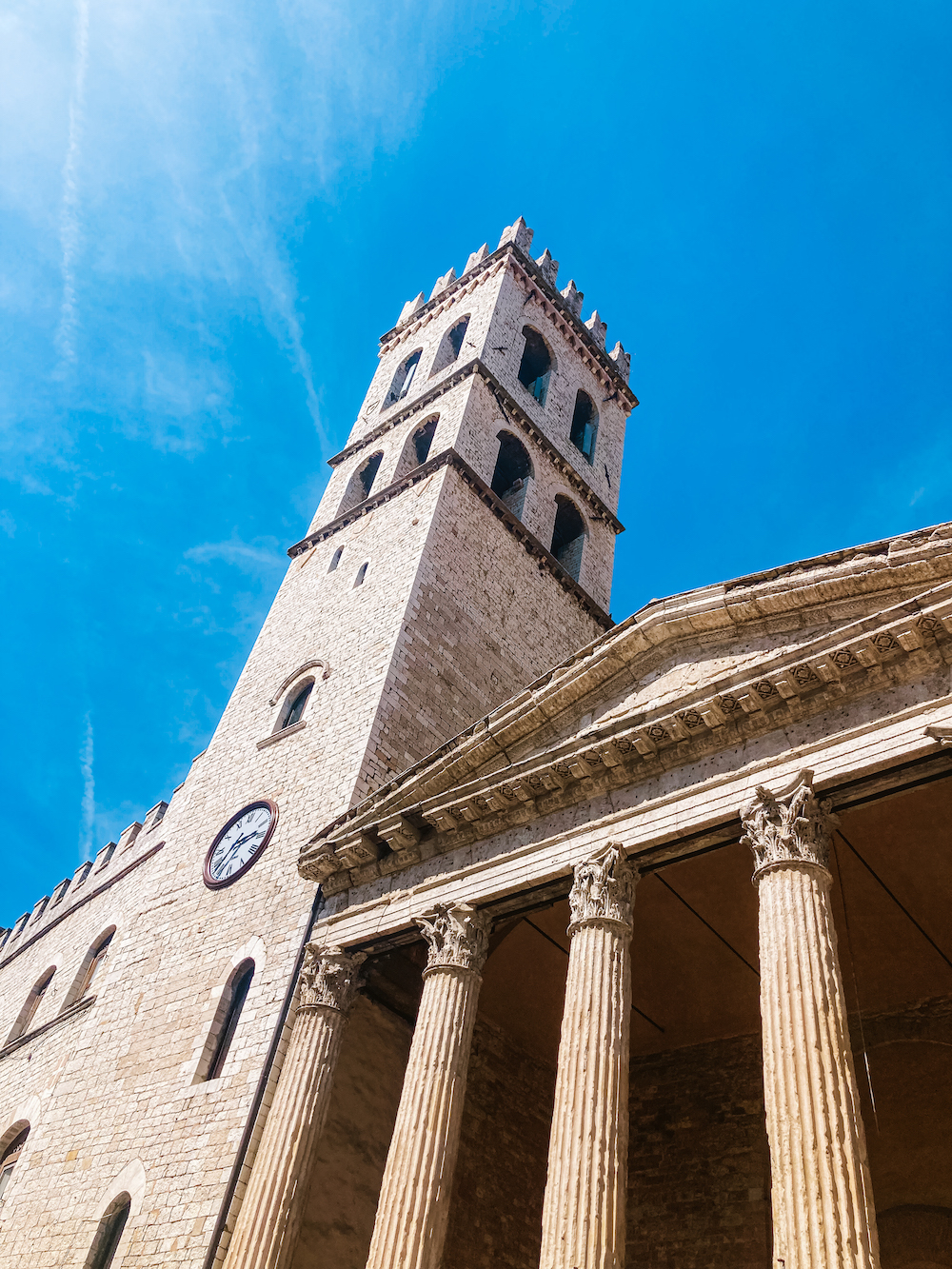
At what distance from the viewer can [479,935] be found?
11906 mm

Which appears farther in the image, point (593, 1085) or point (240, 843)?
point (240, 843)

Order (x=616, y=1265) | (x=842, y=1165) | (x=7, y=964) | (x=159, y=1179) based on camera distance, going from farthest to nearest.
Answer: (x=7, y=964), (x=159, y=1179), (x=616, y=1265), (x=842, y=1165)

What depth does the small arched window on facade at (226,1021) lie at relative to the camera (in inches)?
524

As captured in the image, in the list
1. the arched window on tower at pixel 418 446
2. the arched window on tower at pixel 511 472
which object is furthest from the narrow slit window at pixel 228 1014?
the arched window on tower at pixel 418 446

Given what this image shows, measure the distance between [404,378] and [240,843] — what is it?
52.5 ft

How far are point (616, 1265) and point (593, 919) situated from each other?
10.1ft

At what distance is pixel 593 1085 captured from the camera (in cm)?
941

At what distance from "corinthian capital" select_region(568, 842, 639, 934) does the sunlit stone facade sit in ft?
0.15

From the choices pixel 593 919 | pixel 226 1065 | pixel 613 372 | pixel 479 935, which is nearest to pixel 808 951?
pixel 593 919

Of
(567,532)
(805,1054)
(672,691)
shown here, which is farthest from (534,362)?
(805,1054)

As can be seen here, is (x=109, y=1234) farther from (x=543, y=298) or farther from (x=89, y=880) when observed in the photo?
(x=543, y=298)

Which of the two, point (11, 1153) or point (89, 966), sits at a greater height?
point (89, 966)

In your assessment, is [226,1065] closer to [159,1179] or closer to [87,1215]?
[159,1179]

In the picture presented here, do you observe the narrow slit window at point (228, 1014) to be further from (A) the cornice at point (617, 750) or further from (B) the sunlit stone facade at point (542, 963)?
(A) the cornice at point (617, 750)
